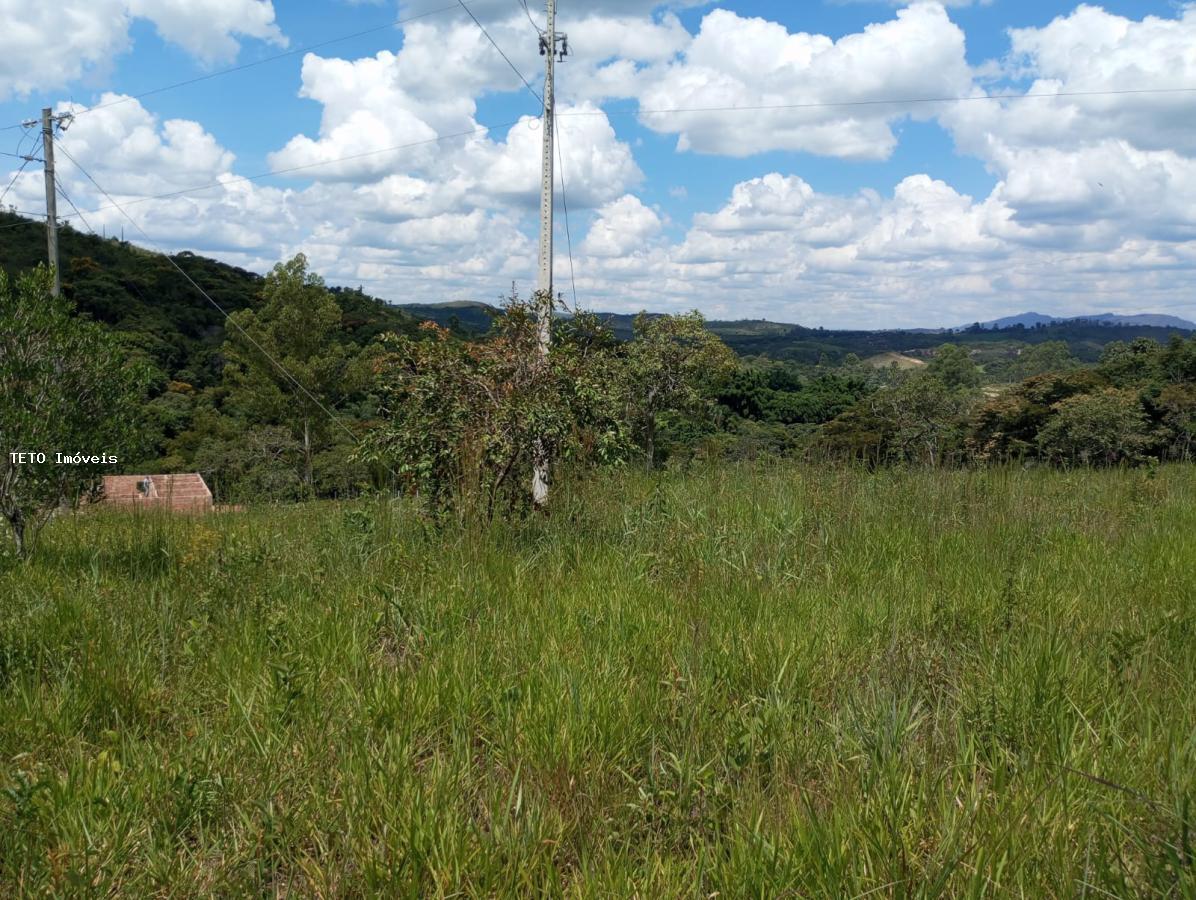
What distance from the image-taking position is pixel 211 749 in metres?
2.75

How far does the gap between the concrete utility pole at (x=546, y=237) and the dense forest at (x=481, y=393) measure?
0.55ft

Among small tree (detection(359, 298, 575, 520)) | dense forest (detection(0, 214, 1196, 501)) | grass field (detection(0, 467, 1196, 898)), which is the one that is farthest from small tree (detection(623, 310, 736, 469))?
grass field (detection(0, 467, 1196, 898))

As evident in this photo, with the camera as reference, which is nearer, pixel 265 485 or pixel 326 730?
pixel 326 730

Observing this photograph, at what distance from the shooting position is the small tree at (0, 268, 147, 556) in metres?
5.86

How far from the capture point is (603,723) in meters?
2.79

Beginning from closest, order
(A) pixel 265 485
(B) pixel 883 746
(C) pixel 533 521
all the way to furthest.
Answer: (B) pixel 883 746 < (C) pixel 533 521 < (A) pixel 265 485

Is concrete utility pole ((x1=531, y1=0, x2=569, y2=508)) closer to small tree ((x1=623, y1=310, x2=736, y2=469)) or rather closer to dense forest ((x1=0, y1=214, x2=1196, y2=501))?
dense forest ((x1=0, y1=214, x2=1196, y2=501))

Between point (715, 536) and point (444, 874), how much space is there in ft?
12.1

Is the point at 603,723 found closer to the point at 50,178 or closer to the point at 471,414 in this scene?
the point at 471,414

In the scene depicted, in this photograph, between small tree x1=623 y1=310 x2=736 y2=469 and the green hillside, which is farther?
the green hillside

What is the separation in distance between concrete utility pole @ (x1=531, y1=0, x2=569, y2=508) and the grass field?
1.15 meters

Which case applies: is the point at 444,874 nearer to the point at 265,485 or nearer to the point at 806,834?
the point at 806,834

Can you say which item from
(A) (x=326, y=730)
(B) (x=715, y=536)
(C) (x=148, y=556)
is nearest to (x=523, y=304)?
(B) (x=715, y=536)

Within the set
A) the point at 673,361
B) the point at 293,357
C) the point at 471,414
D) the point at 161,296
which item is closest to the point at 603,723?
the point at 471,414
